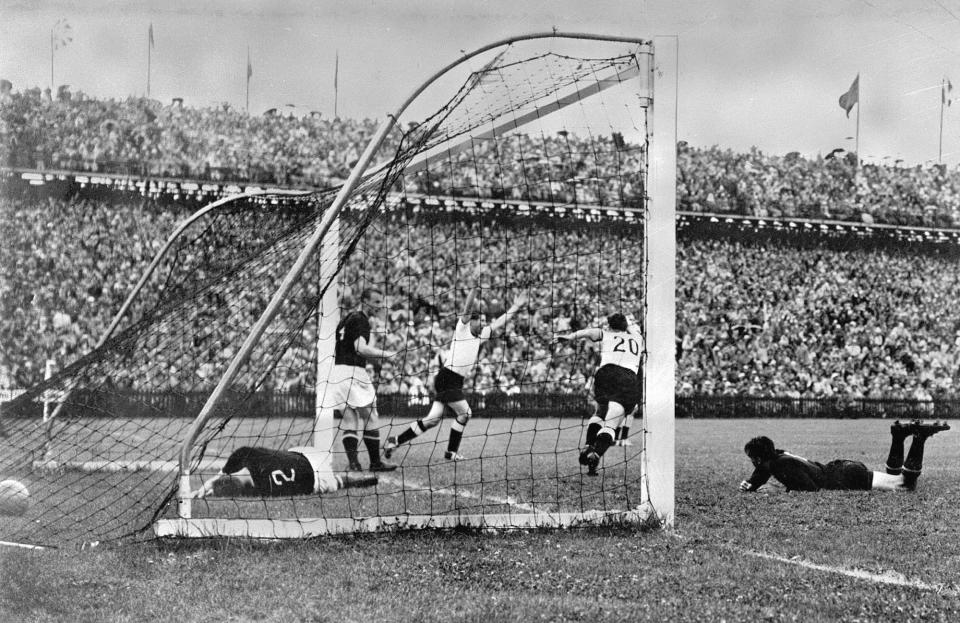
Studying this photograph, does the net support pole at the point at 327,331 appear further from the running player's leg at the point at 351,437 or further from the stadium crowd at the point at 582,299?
the stadium crowd at the point at 582,299

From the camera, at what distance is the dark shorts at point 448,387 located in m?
8.05

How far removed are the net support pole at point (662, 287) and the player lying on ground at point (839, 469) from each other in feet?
4.65

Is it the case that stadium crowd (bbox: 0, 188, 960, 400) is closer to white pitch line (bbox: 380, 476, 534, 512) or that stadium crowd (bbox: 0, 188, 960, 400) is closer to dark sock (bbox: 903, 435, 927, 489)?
white pitch line (bbox: 380, 476, 534, 512)

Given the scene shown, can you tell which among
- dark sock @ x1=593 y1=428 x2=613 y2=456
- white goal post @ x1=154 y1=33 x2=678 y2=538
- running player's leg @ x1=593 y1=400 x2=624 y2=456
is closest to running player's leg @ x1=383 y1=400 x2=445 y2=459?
running player's leg @ x1=593 y1=400 x2=624 y2=456

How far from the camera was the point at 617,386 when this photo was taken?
754 cm

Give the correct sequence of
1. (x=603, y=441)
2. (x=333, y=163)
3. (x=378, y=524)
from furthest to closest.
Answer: (x=333, y=163)
(x=603, y=441)
(x=378, y=524)

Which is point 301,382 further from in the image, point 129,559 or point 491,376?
point 129,559

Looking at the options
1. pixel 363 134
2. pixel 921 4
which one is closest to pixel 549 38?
pixel 921 4

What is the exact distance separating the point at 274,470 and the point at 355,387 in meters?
2.10

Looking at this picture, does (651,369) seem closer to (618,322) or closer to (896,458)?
(896,458)

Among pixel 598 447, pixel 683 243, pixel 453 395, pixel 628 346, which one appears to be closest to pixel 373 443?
pixel 453 395

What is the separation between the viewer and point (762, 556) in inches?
163

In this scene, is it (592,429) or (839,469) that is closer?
(839,469)

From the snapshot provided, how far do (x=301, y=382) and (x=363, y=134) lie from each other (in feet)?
29.5
